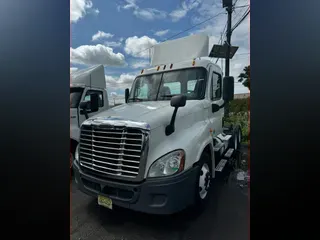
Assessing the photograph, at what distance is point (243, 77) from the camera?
1.44 meters

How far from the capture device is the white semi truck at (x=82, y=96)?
166 cm

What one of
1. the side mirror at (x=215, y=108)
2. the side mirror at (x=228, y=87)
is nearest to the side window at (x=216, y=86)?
the side mirror at (x=215, y=108)

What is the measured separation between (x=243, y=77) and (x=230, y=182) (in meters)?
1.00

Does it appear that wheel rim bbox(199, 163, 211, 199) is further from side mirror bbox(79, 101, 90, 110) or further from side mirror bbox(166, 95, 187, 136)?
side mirror bbox(79, 101, 90, 110)

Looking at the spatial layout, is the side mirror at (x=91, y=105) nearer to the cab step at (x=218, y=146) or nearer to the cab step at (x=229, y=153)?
the cab step at (x=218, y=146)

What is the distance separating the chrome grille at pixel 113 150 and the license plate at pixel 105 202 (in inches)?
8.8

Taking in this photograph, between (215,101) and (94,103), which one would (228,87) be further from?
(94,103)

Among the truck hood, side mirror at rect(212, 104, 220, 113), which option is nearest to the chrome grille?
the truck hood

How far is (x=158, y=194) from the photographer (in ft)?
4.25

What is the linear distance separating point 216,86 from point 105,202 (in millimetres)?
1736

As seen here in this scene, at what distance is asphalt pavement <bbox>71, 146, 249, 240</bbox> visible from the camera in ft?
4.35

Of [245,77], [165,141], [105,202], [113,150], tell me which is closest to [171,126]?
[165,141]
